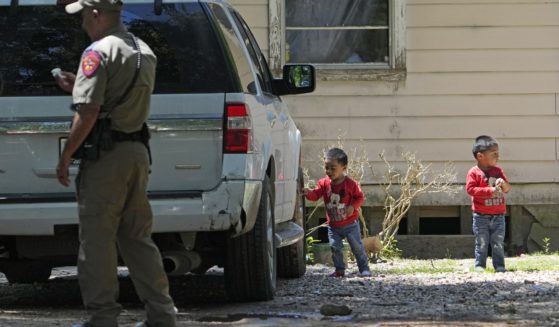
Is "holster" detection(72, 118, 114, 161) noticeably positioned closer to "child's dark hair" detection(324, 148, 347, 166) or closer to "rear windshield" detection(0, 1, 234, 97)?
"rear windshield" detection(0, 1, 234, 97)

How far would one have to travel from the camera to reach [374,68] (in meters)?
12.5

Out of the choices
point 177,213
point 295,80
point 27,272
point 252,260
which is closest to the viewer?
point 177,213

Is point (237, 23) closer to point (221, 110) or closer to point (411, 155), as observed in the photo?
point (221, 110)

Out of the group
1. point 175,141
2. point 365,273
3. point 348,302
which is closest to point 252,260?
point 348,302

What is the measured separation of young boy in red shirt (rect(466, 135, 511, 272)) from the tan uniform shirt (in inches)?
195

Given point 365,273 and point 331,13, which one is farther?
point 331,13

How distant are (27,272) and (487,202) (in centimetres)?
386

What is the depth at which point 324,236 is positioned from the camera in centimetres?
1307

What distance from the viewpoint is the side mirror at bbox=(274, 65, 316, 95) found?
857 cm

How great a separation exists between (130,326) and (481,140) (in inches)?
180

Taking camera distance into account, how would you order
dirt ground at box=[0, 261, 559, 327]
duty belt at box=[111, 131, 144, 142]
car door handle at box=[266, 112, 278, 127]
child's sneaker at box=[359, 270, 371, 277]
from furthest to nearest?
child's sneaker at box=[359, 270, 371, 277] < car door handle at box=[266, 112, 278, 127] < dirt ground at box=[0, 261, 559, 327] < duty belt at box=[111, 131, 144, 142]

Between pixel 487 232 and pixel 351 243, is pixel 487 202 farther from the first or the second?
pixel 351 243

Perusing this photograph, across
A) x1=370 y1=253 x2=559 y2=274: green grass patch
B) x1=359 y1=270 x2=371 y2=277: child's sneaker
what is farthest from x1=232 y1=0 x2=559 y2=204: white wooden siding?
x1=359 y1=270 x2=371 y2=277: child's sneaker

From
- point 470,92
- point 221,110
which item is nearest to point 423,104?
point 470,92
